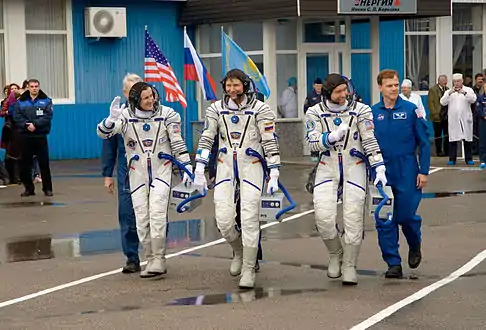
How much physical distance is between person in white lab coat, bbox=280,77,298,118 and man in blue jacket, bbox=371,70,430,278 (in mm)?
15813

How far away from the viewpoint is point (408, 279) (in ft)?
32.5

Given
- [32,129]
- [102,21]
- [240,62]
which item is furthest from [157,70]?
[102,21]

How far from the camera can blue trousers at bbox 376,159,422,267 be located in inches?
394

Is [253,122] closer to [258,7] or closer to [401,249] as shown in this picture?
[401,249]

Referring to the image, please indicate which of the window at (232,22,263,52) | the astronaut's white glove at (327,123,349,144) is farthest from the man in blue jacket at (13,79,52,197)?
the astronaut's white glove at (327,123,349,144)

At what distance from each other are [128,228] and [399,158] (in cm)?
267

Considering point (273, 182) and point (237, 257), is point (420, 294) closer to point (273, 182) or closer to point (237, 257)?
point (273, 182)

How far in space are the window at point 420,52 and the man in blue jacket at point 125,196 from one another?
19558mm

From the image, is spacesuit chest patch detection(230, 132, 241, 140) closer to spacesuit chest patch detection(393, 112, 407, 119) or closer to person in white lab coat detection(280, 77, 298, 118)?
spacesuit chest patch detection(393, 112, 407, 119)

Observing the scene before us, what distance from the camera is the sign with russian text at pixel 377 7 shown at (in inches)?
955

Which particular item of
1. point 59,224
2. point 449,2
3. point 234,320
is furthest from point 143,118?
point 449,2

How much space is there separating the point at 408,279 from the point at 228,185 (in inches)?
71.1

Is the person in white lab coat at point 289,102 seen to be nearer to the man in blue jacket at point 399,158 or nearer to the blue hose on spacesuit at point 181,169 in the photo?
the blue hose on spacesuit at point 181,169

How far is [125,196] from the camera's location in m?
10.6
